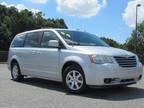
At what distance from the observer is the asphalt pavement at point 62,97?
8648 millimetres

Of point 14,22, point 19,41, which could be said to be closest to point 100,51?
point 19,41

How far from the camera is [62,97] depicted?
9.76 m

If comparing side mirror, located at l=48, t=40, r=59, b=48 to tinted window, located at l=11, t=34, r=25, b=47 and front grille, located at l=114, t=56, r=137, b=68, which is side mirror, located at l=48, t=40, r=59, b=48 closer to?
front grille, located at l=114, t=56, r=137, b=68

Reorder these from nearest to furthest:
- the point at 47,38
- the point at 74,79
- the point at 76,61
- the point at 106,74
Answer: the point at 106,74 < the point at 76,61 < the point at 74,79 < the point at 47,38

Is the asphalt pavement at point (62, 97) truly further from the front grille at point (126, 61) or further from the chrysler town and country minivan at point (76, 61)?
the front grille at point (126, 61)

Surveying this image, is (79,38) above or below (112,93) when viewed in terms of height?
above

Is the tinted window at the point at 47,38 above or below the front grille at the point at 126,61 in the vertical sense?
above

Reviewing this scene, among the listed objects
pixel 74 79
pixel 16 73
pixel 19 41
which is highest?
pixel 19 41

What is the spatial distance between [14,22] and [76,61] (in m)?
41.0

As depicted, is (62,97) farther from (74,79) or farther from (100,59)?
(100,59)

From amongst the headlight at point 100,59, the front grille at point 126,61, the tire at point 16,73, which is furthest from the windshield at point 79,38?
the tire at point 16,73

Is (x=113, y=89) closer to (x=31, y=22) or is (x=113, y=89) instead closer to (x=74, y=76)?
(x=74, y=76)

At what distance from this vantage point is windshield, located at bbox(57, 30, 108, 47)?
36.4 ft

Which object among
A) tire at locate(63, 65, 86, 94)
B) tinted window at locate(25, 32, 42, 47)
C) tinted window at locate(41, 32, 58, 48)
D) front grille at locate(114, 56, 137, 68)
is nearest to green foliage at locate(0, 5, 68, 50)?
tinted window at locate(25, 32, 42, 47)
